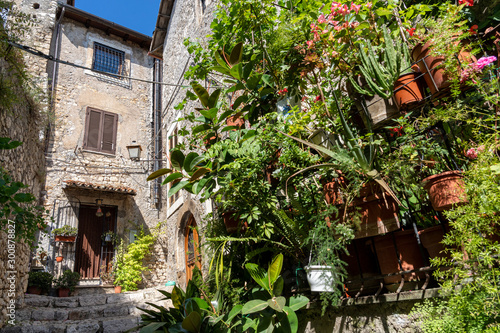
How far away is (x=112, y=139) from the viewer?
10.1 metres

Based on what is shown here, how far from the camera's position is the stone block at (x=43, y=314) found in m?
4.84

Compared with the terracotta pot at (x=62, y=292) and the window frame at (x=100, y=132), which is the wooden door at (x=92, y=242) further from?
the window frame at (x=100, y=132)

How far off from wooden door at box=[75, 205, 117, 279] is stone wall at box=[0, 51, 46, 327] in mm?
2799

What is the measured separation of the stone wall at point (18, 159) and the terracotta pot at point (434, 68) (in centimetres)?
438

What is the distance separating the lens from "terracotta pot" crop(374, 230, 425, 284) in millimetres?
2104

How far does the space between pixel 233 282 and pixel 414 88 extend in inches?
83.9

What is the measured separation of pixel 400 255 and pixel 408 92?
1.10m

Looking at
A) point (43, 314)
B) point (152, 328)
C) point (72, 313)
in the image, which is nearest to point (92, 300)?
point (72, 313)

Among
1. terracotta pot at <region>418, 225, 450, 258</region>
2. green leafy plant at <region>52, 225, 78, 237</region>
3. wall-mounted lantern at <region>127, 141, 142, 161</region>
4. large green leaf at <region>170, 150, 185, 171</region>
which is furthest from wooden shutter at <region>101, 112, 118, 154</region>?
terracotta pot at <region>418, 225, 450, 258</region>

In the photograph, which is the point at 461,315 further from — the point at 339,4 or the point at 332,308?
the point at 339,4

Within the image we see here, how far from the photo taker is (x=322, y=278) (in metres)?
2.22

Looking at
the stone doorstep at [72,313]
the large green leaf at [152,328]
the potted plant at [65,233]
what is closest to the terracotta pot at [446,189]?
the large green leaf at [152,328]

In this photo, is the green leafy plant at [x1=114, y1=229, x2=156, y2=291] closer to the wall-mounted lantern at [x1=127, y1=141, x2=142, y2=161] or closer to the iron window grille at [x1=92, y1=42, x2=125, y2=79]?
the wall-mounted lantern at [x1=127, y1=141, x2=142, y2=161]

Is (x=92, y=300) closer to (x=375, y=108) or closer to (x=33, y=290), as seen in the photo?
(x=33, y=290)
